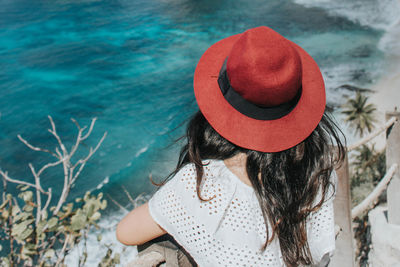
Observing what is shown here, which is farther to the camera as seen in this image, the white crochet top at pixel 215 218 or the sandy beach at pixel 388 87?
the sandy beach at pixel 388 87

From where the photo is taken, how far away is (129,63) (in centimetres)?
1962

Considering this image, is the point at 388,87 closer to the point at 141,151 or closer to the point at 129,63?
the point at 141,151

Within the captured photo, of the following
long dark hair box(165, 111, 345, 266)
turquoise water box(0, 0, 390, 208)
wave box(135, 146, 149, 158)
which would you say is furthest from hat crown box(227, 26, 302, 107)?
wave box(135, 146, 149, 158)

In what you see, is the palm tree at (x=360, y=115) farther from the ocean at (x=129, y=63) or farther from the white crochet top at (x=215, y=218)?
the white crochet top at (x=215, y=218)

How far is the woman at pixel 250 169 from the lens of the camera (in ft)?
2.82

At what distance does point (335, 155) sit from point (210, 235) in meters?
0.61

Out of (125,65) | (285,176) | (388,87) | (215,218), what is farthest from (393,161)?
(125,65)

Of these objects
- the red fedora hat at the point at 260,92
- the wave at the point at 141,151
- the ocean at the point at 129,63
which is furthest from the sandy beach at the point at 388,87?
the red fedora hat at the point at 260,92

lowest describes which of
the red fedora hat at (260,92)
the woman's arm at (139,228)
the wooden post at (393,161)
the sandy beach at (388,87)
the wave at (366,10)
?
the sandy beach at (388,87)

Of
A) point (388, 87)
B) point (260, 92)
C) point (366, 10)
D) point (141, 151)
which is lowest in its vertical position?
point (388, 87)

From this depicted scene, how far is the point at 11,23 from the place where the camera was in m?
23.3

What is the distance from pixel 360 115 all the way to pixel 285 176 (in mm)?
15092

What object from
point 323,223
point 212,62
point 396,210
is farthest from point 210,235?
point 396,210

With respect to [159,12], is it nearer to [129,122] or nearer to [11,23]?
[11,23]
